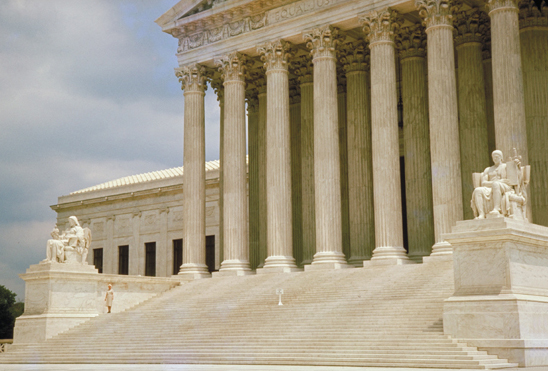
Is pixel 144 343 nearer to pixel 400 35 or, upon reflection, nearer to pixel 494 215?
pixel 494 215

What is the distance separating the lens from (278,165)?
1517 inches

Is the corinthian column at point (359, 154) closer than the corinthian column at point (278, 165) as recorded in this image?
No

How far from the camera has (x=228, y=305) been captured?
3148 centimetres

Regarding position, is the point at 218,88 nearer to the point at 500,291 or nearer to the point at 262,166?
the point at 262,166

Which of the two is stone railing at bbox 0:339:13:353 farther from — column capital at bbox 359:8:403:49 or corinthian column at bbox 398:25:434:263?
column capital at bbox 359:8:403:49

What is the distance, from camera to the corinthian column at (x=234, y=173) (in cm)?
3966

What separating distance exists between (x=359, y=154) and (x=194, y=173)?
31.1 feet

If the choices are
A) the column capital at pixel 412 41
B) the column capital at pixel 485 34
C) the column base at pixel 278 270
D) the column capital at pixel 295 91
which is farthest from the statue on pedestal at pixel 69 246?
the column capital at pixel 485 34

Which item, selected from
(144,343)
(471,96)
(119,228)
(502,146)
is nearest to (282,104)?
(471,96)

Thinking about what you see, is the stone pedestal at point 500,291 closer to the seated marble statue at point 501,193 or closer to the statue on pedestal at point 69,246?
the seated marble statue at point 501,193

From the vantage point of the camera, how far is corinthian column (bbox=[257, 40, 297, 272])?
37844 millimetres

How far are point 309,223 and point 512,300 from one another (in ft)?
72.0

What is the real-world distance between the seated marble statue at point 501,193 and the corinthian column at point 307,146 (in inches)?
725

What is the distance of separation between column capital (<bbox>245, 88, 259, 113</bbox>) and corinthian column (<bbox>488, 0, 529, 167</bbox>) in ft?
58.2
